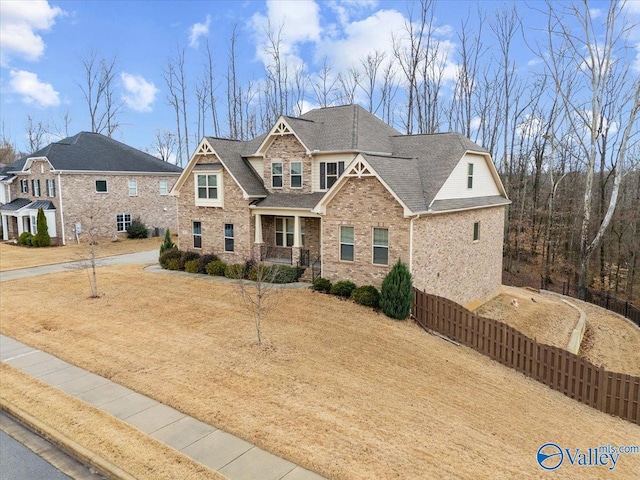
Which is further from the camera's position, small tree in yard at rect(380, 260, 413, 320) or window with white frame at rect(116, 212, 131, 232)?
window with white frame at rect(116, 212, 131, 232)

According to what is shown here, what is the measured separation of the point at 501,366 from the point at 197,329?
988 cm

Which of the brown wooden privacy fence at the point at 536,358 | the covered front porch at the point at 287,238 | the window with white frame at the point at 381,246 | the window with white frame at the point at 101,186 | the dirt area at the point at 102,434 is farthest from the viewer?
the window with white frame at the point at 101,186

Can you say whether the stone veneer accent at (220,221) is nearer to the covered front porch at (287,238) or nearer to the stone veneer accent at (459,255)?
the covered front porch at (287,238)

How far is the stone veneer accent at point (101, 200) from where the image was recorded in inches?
1353

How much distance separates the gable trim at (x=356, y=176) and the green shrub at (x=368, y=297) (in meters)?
3.14

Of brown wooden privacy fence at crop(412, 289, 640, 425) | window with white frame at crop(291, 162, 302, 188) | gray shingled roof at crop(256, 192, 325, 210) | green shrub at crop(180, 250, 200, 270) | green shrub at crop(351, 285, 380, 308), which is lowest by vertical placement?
brown wooden privacy fence at crop(412, 289, 640, 425)

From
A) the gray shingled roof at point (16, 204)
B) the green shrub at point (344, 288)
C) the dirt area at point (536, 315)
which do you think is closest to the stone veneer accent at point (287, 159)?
the green shrub at point (344, 288)

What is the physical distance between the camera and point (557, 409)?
12.0m

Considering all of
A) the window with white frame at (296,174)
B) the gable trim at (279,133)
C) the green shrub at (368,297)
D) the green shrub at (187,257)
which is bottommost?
the green shrub at (368,297)

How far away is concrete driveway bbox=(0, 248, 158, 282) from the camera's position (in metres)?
23.6

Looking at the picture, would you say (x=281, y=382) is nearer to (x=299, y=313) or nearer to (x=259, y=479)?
(x=259, y=479)

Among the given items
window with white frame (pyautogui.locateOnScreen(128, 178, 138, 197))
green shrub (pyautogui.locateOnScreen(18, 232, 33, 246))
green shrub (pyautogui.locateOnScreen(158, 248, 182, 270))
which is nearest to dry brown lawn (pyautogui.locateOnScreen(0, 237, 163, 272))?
green shrub (pyautogui.locateOnScreen(18, 232, 33, 246))

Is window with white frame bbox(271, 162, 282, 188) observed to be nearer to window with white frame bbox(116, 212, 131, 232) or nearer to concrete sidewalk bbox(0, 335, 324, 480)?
concrete sidewalk bbox(0, 335, 324, 480)

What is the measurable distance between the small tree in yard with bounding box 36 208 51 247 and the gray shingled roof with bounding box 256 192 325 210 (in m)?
20.7
